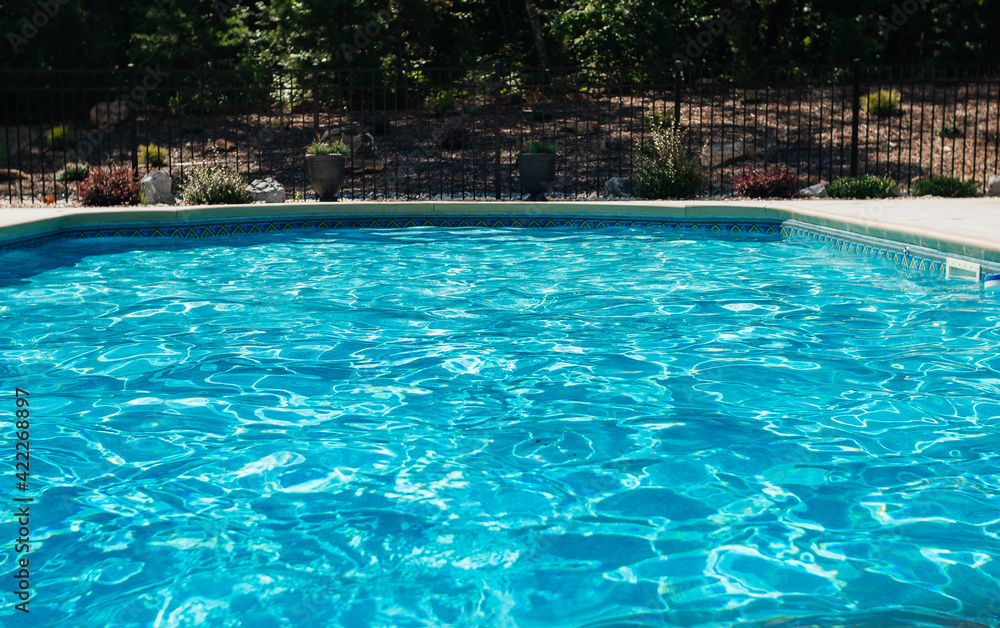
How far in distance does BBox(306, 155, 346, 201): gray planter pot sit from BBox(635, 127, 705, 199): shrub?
4009mm

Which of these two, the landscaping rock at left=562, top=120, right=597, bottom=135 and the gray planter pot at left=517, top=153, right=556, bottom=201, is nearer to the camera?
the gray planter pot at left=517, top=153, right=556, bottom=201

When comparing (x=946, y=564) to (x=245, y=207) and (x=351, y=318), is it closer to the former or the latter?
(x=351, y=318)

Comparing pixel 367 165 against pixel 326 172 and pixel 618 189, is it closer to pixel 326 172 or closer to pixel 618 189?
pixel 326 172

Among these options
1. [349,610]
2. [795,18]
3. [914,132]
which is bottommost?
[349,610]

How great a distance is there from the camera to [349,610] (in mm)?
2533

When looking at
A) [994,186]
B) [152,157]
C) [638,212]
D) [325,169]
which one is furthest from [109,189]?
[994,186]

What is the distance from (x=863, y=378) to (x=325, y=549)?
298 cm

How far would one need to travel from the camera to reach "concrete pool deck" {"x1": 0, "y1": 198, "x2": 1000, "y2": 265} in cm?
848

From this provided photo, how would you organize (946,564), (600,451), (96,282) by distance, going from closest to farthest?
(946,564) → (600,451) → (96,282)

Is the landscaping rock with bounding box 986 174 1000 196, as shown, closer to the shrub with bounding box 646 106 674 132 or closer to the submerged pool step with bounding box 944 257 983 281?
the shrub with bounding box 646 106 674 132

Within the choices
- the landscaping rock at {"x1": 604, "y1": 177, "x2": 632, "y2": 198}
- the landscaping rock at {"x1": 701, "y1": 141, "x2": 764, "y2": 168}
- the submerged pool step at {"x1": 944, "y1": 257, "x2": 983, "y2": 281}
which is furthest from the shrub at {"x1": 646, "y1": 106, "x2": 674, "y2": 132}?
the submerged pool step at {"x1": 944, "y1": 257, "x2": 983, "y2": 281}

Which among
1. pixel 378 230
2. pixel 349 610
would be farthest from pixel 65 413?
pixel 378 230

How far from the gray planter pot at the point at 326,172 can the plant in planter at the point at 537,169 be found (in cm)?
239

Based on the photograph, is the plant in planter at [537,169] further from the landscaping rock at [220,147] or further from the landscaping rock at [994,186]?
the landscaping rock at [220,147]
